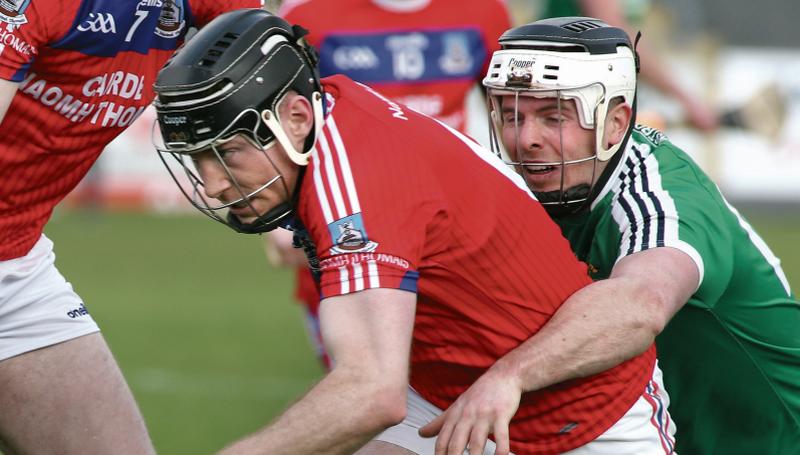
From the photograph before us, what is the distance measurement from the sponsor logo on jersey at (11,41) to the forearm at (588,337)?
1516 mm

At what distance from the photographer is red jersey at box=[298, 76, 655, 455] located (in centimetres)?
299

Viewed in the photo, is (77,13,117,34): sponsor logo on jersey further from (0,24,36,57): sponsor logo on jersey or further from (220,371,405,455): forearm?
(220,371,405,455): forearm

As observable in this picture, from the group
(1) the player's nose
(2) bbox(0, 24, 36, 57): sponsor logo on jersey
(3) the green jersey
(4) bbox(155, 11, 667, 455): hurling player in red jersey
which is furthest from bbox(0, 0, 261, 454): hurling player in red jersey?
(3) the green jersey

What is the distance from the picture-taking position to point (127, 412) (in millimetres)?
4129

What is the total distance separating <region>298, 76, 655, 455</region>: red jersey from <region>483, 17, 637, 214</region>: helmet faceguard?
0.41 metres

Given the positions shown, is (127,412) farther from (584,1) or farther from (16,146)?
(584,1)

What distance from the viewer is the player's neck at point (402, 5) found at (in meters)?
6.41

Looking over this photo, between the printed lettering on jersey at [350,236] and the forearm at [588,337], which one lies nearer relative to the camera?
the printed lettering on jersey at [350,236]

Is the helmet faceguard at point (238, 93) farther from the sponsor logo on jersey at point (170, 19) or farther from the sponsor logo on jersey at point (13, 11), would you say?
the sponsor logo on jersey at point (170, 19)

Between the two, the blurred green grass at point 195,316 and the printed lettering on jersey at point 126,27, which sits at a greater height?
the printed lettering on jersey at point 126,27

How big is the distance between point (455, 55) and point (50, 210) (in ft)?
8.47

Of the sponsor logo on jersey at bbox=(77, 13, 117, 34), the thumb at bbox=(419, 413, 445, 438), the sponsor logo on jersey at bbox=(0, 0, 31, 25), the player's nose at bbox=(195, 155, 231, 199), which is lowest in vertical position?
the thumb at bbox=(419, 413, 445, 438)

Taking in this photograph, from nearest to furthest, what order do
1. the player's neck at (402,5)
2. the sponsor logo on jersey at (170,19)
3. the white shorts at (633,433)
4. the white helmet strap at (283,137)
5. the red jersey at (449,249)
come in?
the red jersey at (449,249)
the white helmet strap at (283,137)
the white shorts at (633,433)
the sponsor logo on jersey at (170,19)
the player's neck at (402,5)

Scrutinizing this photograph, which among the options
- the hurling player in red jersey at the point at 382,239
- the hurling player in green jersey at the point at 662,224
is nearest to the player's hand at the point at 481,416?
the hurling player in red jersey at the point at 382,239
